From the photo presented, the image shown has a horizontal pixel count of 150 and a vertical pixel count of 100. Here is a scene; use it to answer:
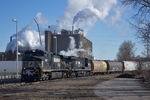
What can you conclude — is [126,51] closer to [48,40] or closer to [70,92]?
[48,40]

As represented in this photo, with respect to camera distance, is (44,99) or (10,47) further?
(10,47)

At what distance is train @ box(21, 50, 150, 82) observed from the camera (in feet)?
85.1

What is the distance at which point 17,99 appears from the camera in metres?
12.7

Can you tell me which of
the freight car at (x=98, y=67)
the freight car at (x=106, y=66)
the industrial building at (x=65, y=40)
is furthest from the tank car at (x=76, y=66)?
the industrial building at (x=65, y=40)

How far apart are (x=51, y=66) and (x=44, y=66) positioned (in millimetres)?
2522

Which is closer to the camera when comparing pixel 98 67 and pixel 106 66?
pixel 98 67

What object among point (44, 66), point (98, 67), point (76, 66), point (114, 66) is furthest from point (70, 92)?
point (114, 66)

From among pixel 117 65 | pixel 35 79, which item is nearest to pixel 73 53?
pixel 117 65

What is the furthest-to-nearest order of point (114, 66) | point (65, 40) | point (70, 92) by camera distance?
1. point (65, 40)
2. point (114, 66)
3. point (70, 92)

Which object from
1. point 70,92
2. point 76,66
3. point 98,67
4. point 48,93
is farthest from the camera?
point 98,67

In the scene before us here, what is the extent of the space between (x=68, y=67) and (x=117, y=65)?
2270 centimetres

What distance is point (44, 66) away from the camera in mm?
26750

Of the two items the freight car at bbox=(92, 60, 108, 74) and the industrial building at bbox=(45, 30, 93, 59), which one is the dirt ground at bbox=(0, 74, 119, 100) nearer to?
the freight car at bbox=(92, 60, 108, 74)

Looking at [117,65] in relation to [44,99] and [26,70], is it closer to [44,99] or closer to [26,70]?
[26,70]
